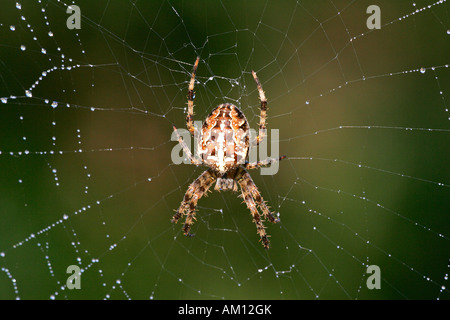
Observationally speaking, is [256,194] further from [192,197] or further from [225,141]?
[225,141]

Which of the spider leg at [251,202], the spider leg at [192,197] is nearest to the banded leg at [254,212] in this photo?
the spider leg at [251,202]

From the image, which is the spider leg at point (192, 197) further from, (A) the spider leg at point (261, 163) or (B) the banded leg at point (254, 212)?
(A) the spider leg at point (261, 163)

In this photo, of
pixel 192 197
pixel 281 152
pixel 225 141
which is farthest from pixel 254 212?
pixel 281 152

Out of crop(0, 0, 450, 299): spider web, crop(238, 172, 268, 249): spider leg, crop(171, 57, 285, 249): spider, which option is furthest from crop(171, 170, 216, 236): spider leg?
crop(0, 0, 450, 299): spider web

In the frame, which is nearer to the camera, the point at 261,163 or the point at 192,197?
the point at 261,163

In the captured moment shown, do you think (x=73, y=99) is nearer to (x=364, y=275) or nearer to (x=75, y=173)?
(x=75, y=173)

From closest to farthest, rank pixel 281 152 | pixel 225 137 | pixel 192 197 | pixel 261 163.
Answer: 1. pixel 225 137
2. pixel 261 163
3. pixel 192 197
4. pixel 281 152

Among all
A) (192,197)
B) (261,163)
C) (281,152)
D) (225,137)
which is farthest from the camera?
(281,152)
